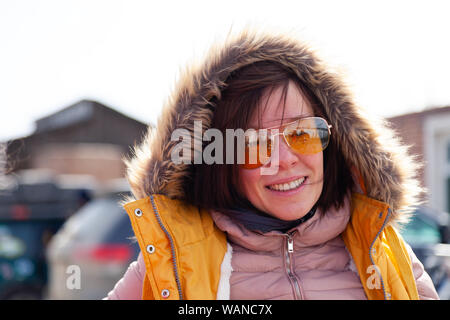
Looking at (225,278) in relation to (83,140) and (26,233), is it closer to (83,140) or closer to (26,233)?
(26,233)

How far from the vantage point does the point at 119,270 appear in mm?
3506

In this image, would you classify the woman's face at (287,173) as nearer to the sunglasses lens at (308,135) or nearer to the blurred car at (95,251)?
the sunglasses lens at (308,135)

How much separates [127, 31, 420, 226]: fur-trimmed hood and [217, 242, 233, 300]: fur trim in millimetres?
313

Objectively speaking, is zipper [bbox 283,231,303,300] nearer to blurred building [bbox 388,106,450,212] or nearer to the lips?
the lips

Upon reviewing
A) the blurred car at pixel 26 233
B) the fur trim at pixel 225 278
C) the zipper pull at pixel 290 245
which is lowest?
the blurred car at pixel 26 233

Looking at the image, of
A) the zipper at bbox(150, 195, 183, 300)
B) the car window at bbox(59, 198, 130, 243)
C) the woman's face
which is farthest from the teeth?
the car window at bbox(59, 198, 130, 243)

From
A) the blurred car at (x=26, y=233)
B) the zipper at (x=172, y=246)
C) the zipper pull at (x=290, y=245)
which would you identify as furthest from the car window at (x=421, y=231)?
the blurred car at (x=26, y=233)

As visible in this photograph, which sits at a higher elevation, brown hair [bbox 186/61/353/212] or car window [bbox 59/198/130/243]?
brown hair [bbox 186/61/353/212]

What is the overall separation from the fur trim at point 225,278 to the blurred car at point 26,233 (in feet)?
13.5

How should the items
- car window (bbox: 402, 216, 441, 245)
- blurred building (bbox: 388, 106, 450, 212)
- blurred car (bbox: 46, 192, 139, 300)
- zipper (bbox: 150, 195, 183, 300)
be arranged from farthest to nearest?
1. blurred building (bbox: 388, 106, 450, 212)
2. car window (bbox: 402, 216, 441, 245)
3. blurred car (bbox: 46, 192, 139, 300)
4. zipper (bbox: 150, 195, 183, 300)

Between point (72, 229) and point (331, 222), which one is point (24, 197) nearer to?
point (72, 229)

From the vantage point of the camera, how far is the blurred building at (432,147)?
6.82 m

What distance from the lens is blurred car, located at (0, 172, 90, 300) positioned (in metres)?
4.75
